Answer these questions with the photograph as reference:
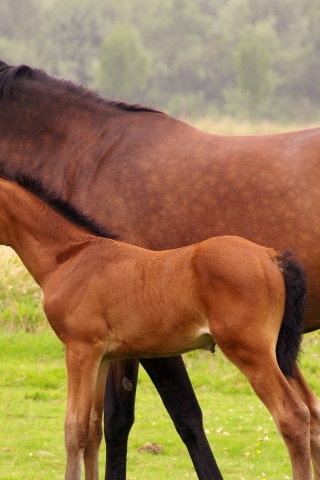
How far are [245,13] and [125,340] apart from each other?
55567 mm

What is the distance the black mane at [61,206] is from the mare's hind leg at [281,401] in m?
1.03

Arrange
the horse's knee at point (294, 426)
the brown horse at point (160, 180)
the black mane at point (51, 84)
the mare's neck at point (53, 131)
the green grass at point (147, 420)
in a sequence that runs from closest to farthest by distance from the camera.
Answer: the horse's knee at point (294, 426)
the brown horse at point (160, 180)
the mare's neck at point (53, 131)
the black mane at point (51, 84)
the green grass at point (147, 420)

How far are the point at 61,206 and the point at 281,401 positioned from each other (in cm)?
154

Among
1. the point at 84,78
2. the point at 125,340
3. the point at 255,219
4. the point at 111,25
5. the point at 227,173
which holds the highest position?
the point at 111,25

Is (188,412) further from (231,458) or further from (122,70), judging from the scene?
(122,70)

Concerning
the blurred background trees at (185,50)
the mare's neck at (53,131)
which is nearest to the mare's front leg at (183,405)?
the mare's neck at (53,131)

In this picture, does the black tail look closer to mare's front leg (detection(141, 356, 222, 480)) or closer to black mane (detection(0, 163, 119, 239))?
mare's front leg (detection(141, 356, 222, 480))

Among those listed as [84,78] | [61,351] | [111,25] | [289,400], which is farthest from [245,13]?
[289,400]

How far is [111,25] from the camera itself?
5366cm

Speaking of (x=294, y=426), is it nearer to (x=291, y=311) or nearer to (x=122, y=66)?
(x=291, y=311)

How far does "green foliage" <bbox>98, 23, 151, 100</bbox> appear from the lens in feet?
151

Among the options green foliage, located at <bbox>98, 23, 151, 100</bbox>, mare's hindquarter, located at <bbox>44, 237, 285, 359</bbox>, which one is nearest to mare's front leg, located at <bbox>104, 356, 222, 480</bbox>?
mare's hindquarter, located at <bbox>44, 237, 285, 359</bbox>

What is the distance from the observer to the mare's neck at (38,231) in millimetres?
3535

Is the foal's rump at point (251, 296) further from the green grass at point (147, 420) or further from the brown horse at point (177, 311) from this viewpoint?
the green grass at point (147, 420)
